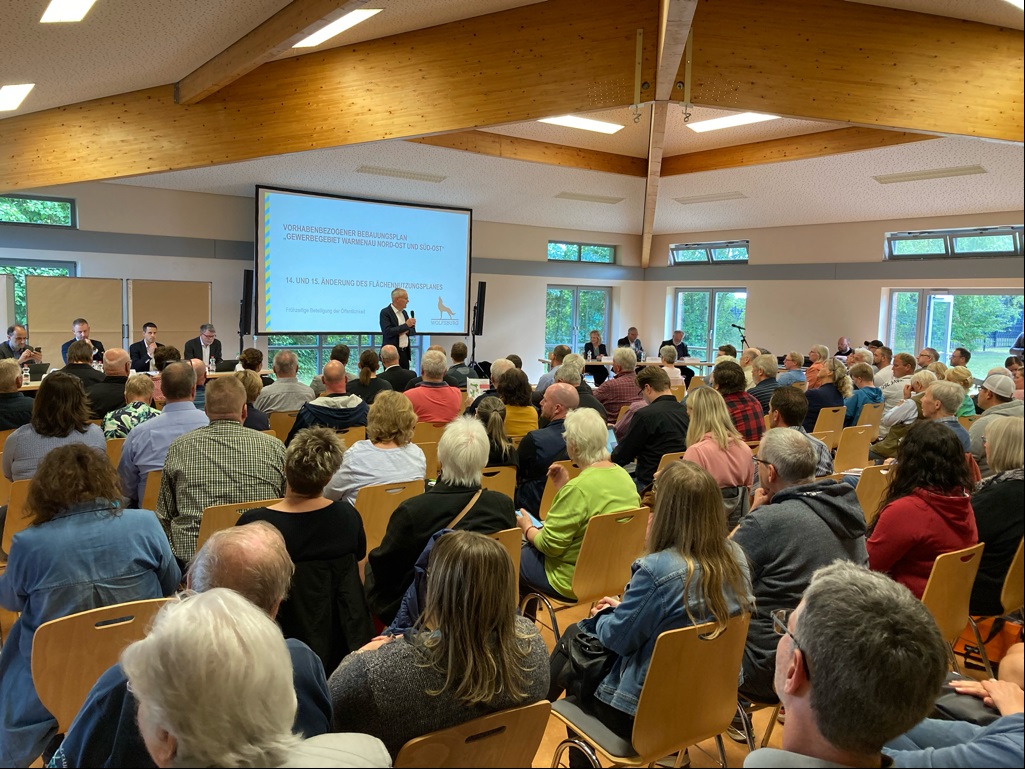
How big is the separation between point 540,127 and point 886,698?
10159 millimetres

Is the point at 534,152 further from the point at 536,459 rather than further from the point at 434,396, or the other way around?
the point at 536,459

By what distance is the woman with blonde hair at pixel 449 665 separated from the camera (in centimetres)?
160

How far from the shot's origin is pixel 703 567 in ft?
Result: 6.79

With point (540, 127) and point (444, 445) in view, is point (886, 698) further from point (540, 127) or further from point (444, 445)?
point (540, 127)

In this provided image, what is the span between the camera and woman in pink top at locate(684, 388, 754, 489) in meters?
3.81

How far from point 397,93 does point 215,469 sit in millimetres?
5272

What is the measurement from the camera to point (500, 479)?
388cm

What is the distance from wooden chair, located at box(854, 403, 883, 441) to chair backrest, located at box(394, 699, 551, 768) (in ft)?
18.5

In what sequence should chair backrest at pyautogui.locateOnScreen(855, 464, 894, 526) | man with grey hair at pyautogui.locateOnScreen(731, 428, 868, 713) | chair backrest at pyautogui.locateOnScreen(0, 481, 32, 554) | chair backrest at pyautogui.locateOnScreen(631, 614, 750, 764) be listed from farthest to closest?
chair backrest at pyautogui.locateOnScreen(855, 464, 894, 526), chair backrest at pyautogui.locateOnScreen(0, 481, 32, 554), man with grey hair at pyautogui.locateOnScreen(731, 428, 868, 713), chair backrest at pyautogui.locateOnScreen(631, 614, 750, 764)

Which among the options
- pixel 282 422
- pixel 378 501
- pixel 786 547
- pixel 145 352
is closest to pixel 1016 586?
pixel 786 547

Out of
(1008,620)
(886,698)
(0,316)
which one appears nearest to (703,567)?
(886,698)

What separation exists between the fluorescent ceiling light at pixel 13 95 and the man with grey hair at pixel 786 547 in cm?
701

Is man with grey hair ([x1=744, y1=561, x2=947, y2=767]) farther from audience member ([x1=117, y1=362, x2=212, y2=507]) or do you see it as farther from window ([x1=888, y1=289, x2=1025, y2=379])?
audience member ([x1=117, y1=362, x2=212, y2=507])

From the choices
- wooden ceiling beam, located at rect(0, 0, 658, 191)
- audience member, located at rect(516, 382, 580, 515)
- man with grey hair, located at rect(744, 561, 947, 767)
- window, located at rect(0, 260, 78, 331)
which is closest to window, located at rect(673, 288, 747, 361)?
wooden ceiling beam, located at rect(0, 0, 658, 191)
